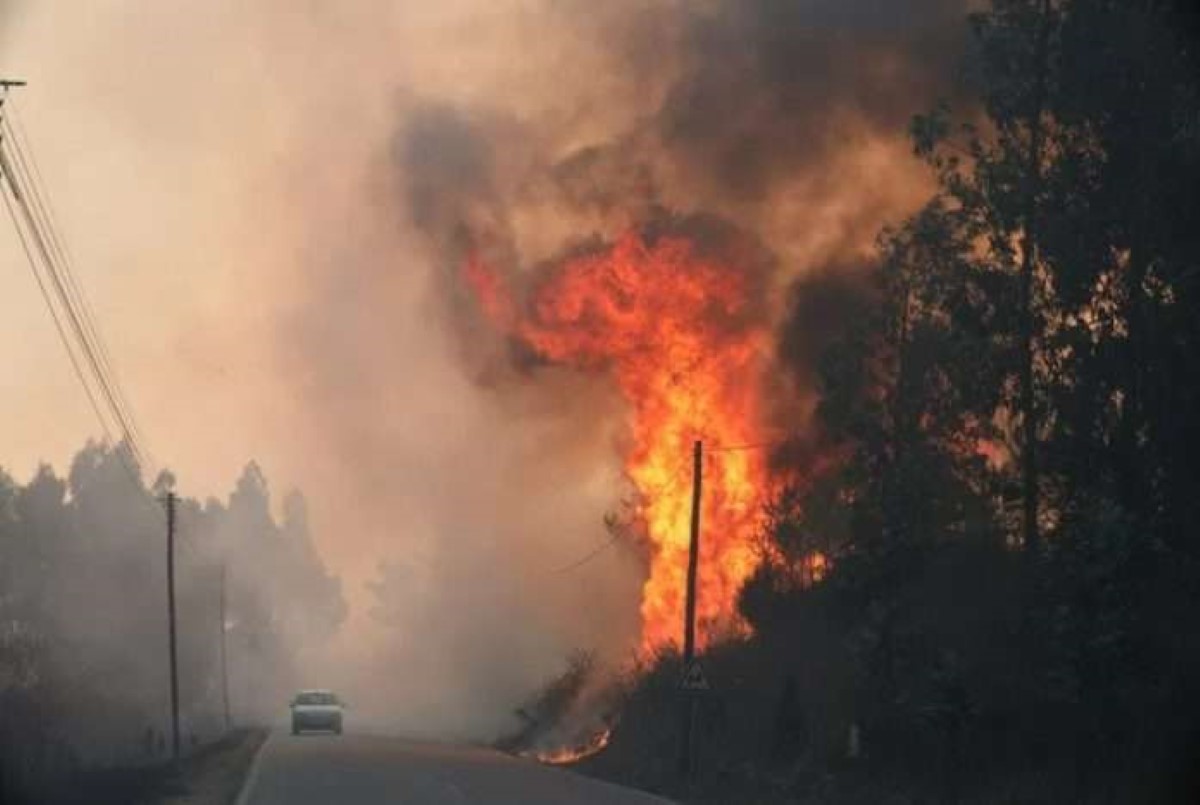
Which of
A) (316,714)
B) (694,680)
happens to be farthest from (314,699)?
(694,680)

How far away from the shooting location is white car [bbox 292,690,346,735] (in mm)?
77625

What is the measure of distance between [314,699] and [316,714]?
3.68ft

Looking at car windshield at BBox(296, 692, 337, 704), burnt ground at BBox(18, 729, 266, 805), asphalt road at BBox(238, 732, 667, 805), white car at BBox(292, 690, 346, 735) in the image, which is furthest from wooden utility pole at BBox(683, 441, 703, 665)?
car windshield at BBox(296, 692, 337, 704)

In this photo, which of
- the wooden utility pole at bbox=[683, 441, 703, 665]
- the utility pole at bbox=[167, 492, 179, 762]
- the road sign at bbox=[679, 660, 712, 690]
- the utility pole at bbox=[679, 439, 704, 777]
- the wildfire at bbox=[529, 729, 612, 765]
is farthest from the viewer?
the utility pole at bbox=[167, 492, 179, 762]

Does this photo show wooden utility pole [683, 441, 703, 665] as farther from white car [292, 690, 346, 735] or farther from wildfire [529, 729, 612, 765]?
white car [292, 690, 346, 735]

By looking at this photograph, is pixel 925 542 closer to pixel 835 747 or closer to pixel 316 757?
pixel 835 747

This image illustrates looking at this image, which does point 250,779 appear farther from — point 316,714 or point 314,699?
point 314,699

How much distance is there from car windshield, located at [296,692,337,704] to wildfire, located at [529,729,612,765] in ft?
50.3

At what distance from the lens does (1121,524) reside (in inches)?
1282

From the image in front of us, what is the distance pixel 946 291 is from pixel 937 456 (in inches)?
315

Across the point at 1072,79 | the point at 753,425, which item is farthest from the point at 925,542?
the point at 1072,79

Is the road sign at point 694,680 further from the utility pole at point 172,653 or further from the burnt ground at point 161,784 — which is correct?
the utility pole at point 172,653

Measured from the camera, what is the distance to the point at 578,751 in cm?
6344

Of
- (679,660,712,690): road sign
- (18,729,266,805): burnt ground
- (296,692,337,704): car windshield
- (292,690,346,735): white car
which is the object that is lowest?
(18,729,266,805): burnt ground
